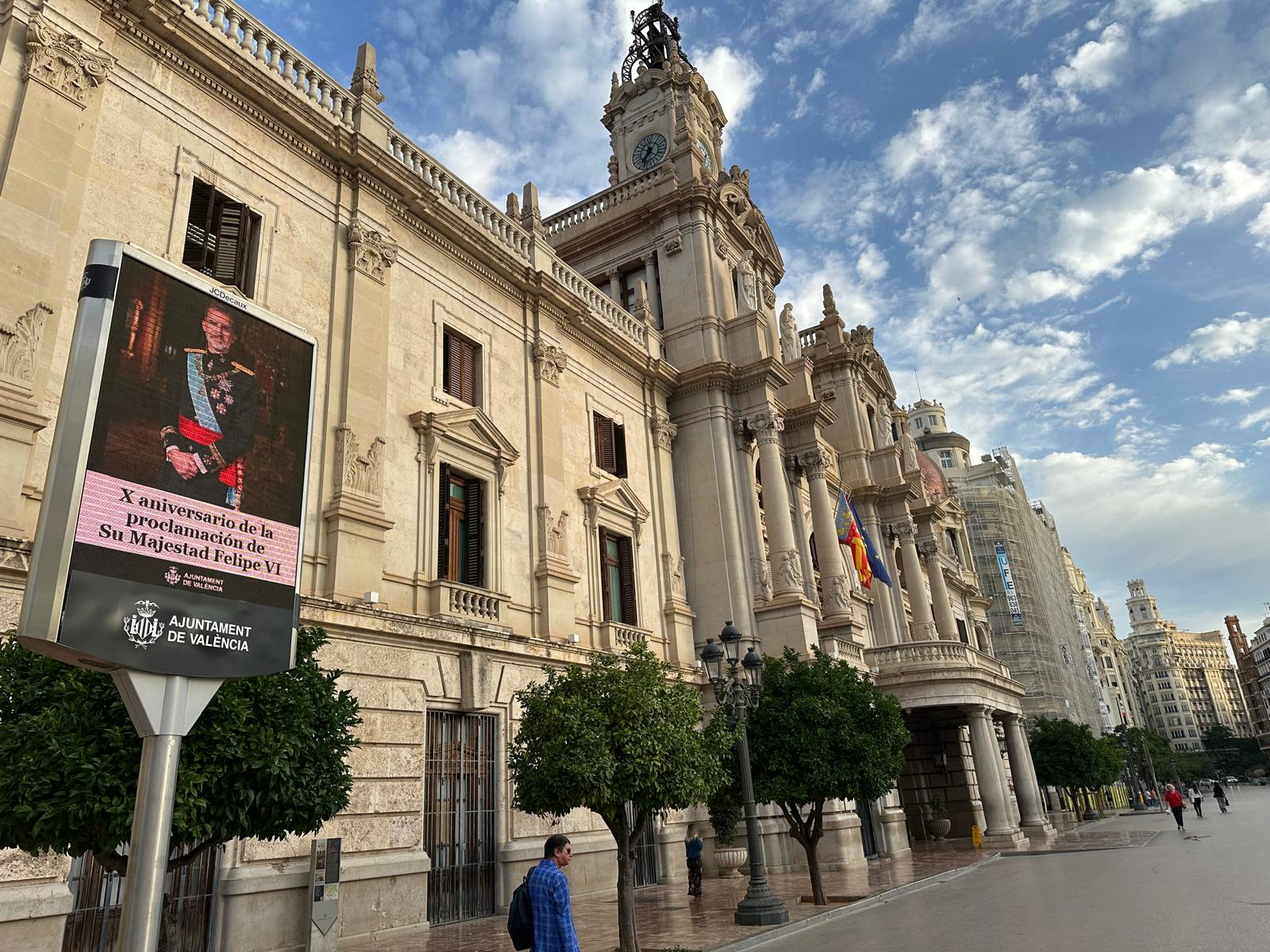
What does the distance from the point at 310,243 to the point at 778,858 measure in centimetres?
1981

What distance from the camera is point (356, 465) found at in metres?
15.6

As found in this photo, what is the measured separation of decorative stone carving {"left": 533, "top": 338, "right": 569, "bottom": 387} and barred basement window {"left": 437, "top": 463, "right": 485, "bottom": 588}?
424cm

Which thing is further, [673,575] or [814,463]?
[814,463]

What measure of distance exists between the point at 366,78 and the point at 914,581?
98.6 ft

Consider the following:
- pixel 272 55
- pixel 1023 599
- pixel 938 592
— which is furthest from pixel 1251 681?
pixel 272 55

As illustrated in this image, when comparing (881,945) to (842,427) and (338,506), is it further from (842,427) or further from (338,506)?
(842,427)

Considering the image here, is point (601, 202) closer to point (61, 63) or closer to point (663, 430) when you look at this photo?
point (663, 430)

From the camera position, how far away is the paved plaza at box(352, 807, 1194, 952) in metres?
12.9

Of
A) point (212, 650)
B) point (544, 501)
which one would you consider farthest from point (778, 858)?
point (212, 650)

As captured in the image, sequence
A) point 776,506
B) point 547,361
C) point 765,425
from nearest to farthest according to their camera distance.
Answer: point 547,361
point 776,506
point 765,425

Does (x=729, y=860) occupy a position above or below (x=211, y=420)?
below

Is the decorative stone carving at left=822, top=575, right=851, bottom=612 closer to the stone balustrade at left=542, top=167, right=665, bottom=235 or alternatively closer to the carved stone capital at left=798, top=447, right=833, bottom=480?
the carved stone capital at left=798, top=447, right=833, bottom=480

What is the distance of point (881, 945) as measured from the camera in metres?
12.0

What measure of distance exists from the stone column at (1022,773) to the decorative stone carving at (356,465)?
28144 millimetres
